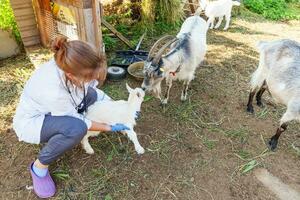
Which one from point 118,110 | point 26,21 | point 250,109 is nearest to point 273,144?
point 250,109

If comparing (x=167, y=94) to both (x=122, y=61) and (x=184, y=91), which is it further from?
(x=122, y=61)

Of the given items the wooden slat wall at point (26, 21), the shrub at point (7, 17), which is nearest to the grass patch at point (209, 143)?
the wooden slat wall at point (26, 21)

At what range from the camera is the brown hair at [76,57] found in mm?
2312

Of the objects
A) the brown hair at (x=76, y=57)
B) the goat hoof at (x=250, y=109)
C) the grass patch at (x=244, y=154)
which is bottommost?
the grass patch at (x=244, y=154)

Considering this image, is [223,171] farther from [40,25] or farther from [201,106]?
[40,25]

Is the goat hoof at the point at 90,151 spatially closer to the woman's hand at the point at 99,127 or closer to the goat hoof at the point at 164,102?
the woman's hand at the point at 99,127

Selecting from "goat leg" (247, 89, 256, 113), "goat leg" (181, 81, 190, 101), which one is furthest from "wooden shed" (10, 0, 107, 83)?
"goat leg" (247, 89, 256, 113)

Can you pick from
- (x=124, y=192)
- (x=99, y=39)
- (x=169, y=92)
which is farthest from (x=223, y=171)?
(x=99, y=39)

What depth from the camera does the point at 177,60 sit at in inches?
167

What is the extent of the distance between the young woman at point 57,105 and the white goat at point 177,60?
115 centimetres

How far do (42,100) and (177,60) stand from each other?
219cm

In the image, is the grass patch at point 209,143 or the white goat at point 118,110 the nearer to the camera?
the white goat at point 118,110

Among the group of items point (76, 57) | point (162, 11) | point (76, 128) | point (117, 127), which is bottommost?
point (117, 127)

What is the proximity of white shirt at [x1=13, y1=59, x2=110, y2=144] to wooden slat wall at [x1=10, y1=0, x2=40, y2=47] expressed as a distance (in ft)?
10.3
